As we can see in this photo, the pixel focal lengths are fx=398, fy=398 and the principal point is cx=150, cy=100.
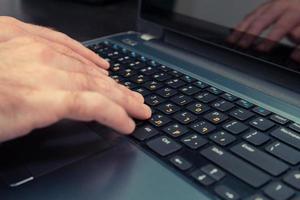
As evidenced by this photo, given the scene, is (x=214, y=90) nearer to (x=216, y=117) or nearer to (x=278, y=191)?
(x=216, y=117)

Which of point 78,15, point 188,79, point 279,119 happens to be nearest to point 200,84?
point 188,79

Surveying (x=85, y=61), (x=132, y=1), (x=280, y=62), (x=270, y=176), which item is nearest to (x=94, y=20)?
(x=132, y=1)

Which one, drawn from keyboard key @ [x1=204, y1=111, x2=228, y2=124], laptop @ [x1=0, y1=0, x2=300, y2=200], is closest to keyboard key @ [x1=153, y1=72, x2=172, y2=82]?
laptop @ [x1=0, y1=0, x2=300, y2=200]

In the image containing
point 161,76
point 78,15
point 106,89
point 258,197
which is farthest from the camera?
point 78,15

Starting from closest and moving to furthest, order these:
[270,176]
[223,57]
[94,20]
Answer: [270,176] < [223,57] < [94,20]

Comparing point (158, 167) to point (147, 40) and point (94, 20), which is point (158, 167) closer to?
point (147, 40)

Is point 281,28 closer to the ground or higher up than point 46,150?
higher up

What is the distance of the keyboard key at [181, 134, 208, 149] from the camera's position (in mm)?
417

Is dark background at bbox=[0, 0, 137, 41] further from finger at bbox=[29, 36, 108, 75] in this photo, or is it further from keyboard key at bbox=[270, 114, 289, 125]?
keyboard key at bbox=[270, 114, 289, 125]

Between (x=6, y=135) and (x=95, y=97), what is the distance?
0.09 meters

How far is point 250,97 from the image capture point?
513 millimetres

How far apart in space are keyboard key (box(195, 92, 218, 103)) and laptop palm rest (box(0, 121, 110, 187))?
0.14 metres

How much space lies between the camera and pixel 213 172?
0.38 metres

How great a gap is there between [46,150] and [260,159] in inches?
8.6
